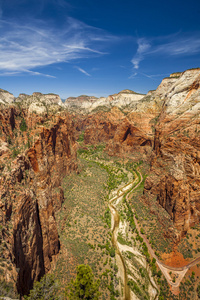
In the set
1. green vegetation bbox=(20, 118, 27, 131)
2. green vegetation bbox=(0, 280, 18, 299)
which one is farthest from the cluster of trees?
green vegetation bbox=(20, 118, 27, 131)

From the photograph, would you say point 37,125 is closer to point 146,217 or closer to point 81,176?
point 81,176

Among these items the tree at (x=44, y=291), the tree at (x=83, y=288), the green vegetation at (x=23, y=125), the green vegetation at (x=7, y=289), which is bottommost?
the tree at (x=83, y=288)

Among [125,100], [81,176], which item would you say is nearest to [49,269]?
[81,176]

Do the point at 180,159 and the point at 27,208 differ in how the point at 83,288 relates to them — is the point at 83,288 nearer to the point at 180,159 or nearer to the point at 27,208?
the point at 27,208

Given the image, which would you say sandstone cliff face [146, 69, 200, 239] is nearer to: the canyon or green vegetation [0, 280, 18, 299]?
the canyon

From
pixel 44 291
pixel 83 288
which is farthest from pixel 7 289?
pixel 83 288

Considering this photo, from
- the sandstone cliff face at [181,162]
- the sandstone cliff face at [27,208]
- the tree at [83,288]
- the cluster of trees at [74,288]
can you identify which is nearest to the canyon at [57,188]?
the sandstone cliff face at [27,208]

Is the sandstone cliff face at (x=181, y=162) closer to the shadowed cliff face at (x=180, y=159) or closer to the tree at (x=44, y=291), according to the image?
the shadowed cliff face at (x=180, y=159)
